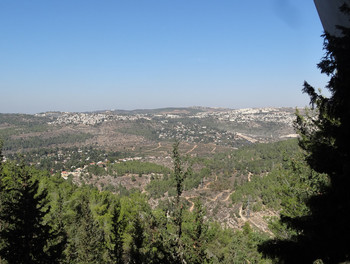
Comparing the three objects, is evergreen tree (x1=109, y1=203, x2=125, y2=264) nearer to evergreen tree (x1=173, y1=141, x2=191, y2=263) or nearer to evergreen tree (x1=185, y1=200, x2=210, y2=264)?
evergreen tree (x1=185, y1=200, x2=210, y2=264)

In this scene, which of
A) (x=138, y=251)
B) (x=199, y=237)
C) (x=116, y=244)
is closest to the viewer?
(x=199, y=237)

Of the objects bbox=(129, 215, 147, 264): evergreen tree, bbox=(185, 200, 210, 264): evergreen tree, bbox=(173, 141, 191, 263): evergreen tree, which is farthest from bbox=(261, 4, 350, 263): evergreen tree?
bbox=(129, 215, 147, 264): evergreen tree

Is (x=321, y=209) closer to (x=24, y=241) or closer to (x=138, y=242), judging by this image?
(x=24, y=241)

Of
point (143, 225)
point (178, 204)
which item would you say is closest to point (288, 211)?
point (178, 204)

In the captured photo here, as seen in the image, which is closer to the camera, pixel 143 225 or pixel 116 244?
pixel 116 244

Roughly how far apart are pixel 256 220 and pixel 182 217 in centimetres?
5653

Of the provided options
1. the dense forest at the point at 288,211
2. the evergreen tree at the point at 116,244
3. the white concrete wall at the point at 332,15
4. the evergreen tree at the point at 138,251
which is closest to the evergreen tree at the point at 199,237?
the dense forest at the point at 288,211

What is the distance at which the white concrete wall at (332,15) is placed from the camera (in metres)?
4.97

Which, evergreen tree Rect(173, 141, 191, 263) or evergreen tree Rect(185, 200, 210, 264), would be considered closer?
evergreen tree Rect(173, 141, 191, 263)

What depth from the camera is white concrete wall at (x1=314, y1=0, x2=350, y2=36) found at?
16.3ft

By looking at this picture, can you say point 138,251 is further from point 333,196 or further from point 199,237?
point 333,196

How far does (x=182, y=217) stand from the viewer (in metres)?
10.0

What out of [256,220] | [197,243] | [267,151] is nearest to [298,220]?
[197,243]

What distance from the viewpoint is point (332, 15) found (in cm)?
556
